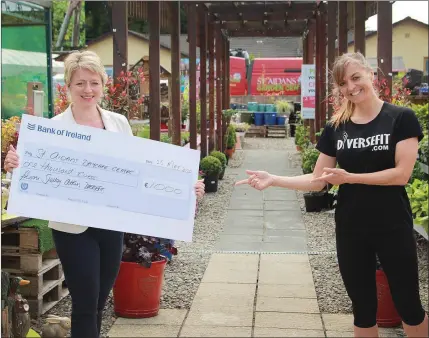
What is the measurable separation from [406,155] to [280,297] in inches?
97.6

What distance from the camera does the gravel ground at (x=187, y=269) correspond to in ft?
15.7

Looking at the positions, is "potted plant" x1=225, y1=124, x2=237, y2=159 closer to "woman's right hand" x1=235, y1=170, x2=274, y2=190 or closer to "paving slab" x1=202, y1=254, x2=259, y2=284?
"paving slab" x1=202, y1=254, x2=259, y2=284

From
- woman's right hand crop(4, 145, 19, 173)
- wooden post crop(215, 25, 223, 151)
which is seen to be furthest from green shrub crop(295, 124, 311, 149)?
woman's right hand crop(4, 145, 19, 173)

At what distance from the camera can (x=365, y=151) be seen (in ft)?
9.73

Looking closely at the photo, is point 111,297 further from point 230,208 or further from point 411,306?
point 230,208

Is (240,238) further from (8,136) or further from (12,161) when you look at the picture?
(12,161)

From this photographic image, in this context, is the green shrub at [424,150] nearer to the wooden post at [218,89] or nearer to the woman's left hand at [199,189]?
the woman's left hand at [199,189]

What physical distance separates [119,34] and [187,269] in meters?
2.47

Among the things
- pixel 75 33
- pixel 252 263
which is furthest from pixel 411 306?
pixel 75 33

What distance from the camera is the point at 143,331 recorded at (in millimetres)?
4430

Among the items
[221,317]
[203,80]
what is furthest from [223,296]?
[203,80]

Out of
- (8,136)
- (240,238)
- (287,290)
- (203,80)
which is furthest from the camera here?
(203,80)

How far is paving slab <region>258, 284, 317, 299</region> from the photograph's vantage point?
5227 mm

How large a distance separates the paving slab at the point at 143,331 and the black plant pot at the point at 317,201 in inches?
199
